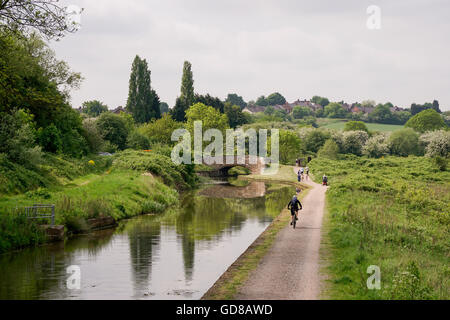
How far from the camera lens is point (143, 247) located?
85.6ft

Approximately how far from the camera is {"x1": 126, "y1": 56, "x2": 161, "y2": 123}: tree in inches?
4092

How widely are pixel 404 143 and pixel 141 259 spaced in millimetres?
99016

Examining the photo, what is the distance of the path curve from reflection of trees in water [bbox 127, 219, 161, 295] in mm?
4326

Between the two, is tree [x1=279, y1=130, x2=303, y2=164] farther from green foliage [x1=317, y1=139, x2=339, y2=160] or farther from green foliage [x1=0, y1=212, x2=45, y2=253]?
green foliage [x1=0, y1=212, x2=45, y2=253]

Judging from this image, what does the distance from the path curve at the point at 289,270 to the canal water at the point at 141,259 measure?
2126mm

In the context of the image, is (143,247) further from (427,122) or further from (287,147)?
(427,122)

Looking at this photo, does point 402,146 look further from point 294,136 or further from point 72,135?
point 72,135

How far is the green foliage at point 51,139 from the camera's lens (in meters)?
48.3

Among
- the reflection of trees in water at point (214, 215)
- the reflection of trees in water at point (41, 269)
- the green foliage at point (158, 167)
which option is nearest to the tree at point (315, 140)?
the green foliage at point (158, 167)

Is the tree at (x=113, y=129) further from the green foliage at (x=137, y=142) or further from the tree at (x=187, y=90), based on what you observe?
the tree at (x=187, y=90)

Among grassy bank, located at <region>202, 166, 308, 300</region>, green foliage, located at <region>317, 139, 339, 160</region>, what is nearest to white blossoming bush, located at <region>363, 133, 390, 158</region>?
green foliage, located at <region>317, 139, 339, 160</region>

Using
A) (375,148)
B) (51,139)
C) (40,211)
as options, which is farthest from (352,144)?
(40,211)
